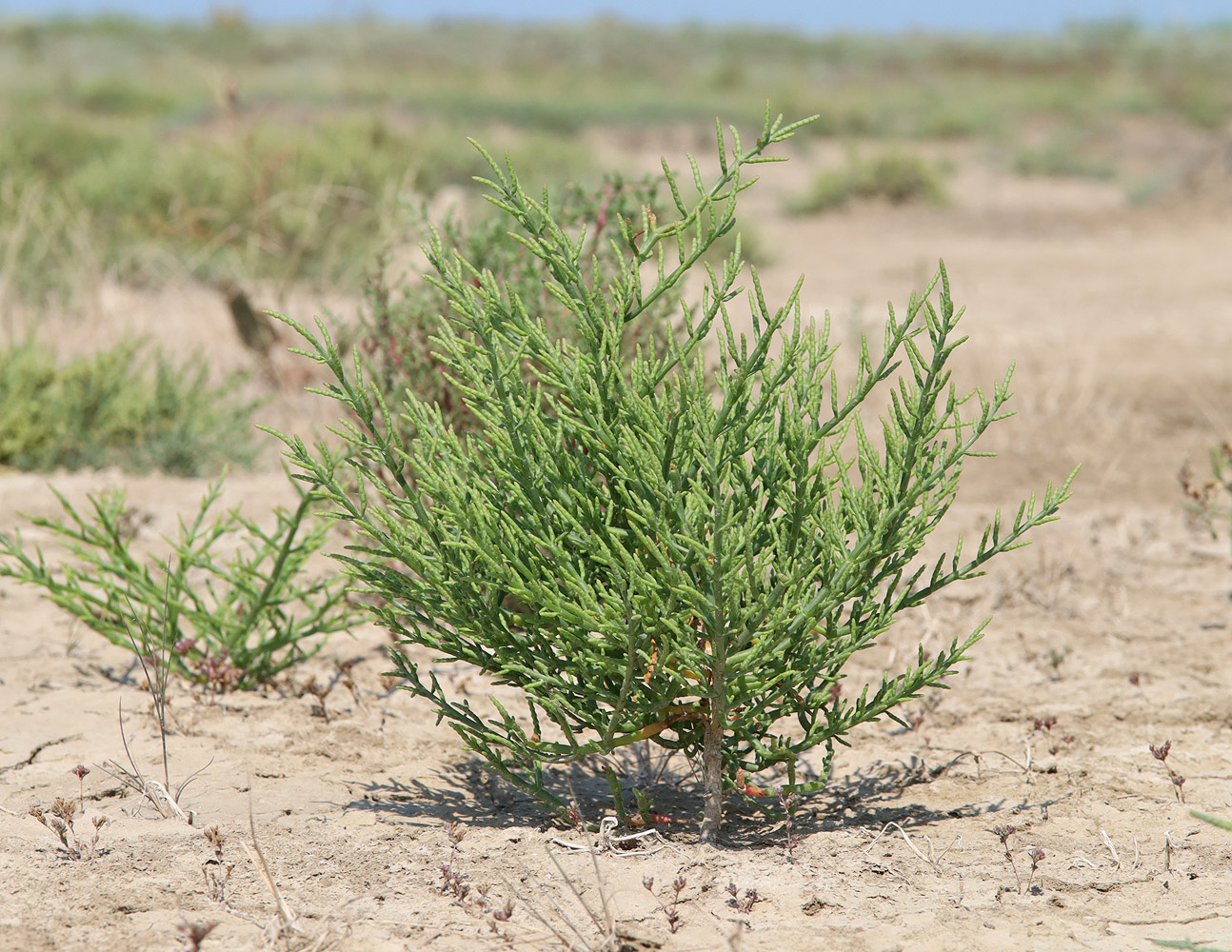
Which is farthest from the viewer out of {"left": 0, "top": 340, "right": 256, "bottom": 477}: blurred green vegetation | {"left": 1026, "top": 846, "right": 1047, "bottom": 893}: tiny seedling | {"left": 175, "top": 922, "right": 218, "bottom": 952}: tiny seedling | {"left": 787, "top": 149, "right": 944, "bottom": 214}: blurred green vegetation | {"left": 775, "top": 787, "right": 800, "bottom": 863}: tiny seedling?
{"left": 787, "top": 149, "right": 944, "bottom": 214}: blurred green vegetation

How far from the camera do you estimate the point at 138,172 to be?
1071 cm

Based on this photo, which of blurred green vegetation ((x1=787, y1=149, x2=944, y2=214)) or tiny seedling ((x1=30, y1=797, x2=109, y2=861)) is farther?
blurred green vegetation ((x1=787, y1=149, x2=944, y2=214))

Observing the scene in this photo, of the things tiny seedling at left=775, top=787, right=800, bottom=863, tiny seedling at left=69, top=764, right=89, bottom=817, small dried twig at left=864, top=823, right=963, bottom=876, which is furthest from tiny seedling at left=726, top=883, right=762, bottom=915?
tiny seedling at left=69, top=764, right=89, bottom=817

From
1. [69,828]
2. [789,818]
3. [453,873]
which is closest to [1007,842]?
[789,818]

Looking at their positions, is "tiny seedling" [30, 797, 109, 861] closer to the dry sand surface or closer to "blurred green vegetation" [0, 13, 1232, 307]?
the dry sand surface

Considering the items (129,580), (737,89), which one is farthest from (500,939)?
(737,89)

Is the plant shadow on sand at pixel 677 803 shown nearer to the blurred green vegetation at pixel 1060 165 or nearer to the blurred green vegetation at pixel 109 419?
the blurred green vegetation at pixel 109 419

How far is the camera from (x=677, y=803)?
271cm

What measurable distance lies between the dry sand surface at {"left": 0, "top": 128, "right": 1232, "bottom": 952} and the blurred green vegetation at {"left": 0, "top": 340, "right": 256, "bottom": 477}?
0.85 ft

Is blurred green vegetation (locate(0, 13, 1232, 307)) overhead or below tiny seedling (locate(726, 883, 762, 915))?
overhead

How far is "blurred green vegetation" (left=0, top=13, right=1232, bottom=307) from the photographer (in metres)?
8.07

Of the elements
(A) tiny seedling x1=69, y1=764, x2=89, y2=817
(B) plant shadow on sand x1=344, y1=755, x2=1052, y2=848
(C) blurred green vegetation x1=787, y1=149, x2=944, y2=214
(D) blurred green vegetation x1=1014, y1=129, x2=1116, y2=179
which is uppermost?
(D) blurred green vegetation x1=1014, y1=129, x2=1116, y2=179

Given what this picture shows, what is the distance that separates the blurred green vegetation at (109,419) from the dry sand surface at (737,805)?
26cm

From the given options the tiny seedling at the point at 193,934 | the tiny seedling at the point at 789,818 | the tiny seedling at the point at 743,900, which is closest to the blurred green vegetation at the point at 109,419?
the tiny seedling at the point at 789,818
